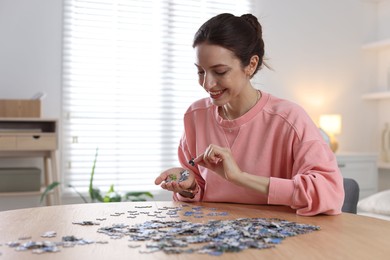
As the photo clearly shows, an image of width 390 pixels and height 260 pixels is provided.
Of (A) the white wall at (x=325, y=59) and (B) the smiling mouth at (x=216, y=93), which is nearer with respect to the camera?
(B) the smiling mouth at (x=216, y=93)

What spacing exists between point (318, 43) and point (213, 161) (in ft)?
13.4

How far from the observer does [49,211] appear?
164cm

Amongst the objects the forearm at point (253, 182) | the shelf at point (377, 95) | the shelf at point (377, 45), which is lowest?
the forearm at point (253, 182)

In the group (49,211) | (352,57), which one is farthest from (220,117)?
(352,57)

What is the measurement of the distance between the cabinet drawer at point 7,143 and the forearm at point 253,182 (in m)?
2.53

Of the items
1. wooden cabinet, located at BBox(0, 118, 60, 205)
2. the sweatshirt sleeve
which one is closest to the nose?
the sweatshirt sleeve

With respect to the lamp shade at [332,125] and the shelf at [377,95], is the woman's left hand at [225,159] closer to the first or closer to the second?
the lamp shade at [332,125]

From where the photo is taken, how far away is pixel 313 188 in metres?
1.59

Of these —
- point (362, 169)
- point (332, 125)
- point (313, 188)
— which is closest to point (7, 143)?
point (313, 188)

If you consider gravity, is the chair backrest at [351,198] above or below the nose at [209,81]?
below

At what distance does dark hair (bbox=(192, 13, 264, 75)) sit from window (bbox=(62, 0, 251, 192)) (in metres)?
2.83

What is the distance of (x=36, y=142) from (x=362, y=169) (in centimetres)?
298

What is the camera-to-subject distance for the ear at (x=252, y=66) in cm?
190

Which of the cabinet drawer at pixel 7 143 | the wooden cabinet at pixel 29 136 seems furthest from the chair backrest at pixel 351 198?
the cabinet drawer at pixel 7 143
